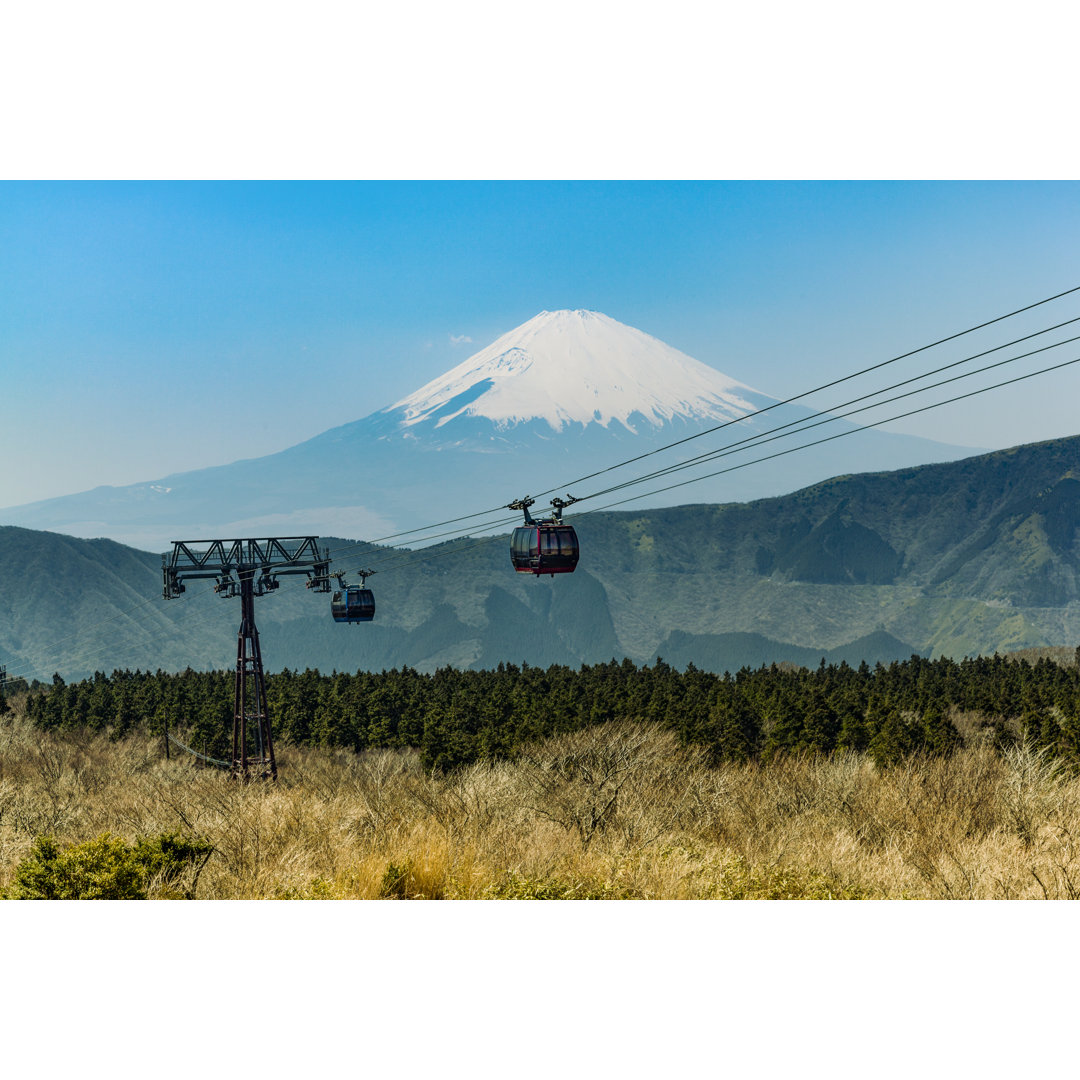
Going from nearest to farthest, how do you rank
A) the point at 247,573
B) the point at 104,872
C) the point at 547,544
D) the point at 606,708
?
the point at 104,872 → the point at 547,544 → the point at 247,573 → the point at 606,708

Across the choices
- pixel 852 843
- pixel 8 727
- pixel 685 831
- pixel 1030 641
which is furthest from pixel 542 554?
pixel 1030 641

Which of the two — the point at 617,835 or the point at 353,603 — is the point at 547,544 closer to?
the point at 617,835

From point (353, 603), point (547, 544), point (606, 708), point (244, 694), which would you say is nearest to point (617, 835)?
point (547, 544)

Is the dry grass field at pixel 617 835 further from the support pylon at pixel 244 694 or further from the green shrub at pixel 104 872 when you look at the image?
the support pylon at pixel 244 694

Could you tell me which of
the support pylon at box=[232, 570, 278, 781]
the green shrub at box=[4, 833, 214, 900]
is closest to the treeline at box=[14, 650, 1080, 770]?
the support pylon at box=[232, 570, 278, 781]

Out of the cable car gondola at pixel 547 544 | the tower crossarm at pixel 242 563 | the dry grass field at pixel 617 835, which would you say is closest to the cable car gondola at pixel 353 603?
the tower crossarm at pixel 242 563

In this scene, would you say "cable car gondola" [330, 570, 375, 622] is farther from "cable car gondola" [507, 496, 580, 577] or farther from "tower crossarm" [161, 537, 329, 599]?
"cable car gondola" [507, 496, 580, 577]
